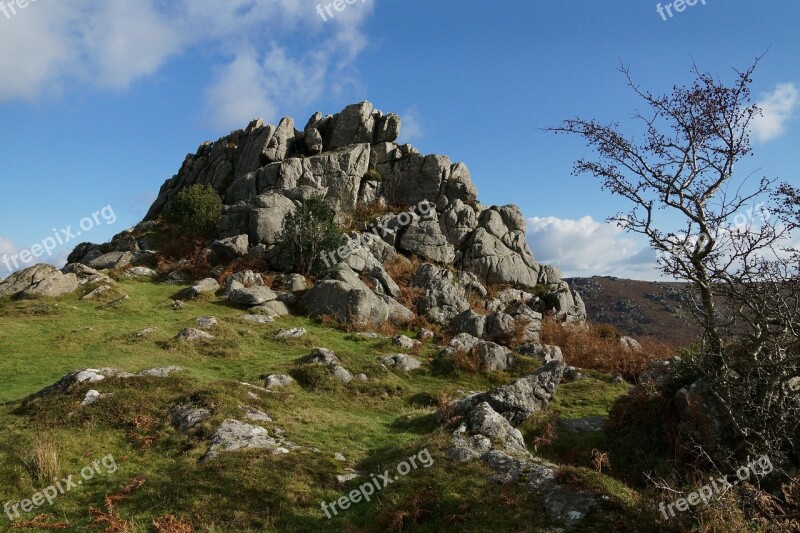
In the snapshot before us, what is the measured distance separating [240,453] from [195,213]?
46.5m

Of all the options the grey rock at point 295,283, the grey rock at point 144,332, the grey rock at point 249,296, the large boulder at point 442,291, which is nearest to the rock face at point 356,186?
the large boulder at point 442,291

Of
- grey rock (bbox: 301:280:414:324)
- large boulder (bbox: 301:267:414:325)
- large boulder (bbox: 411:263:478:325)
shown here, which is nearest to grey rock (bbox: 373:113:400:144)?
large boulder (bbox: 411:263:478:325)

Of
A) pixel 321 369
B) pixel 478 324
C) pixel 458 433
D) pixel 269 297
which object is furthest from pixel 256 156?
pixel 458 433

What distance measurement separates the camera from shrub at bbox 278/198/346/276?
46594 mm

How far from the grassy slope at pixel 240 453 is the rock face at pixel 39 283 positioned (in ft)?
23.6

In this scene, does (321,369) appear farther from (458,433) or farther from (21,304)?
(21,304)

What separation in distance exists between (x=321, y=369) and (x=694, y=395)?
579 inches

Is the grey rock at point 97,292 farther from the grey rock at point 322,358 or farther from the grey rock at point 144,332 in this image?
the grey rock at point 322,358

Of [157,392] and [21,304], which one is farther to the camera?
[21,304]

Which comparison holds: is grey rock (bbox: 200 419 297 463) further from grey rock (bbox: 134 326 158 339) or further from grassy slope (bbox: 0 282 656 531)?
grey rock (bbox: 134 326 158 339)

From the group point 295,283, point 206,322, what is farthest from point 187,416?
point 295,283

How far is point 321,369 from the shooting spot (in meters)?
22.9
